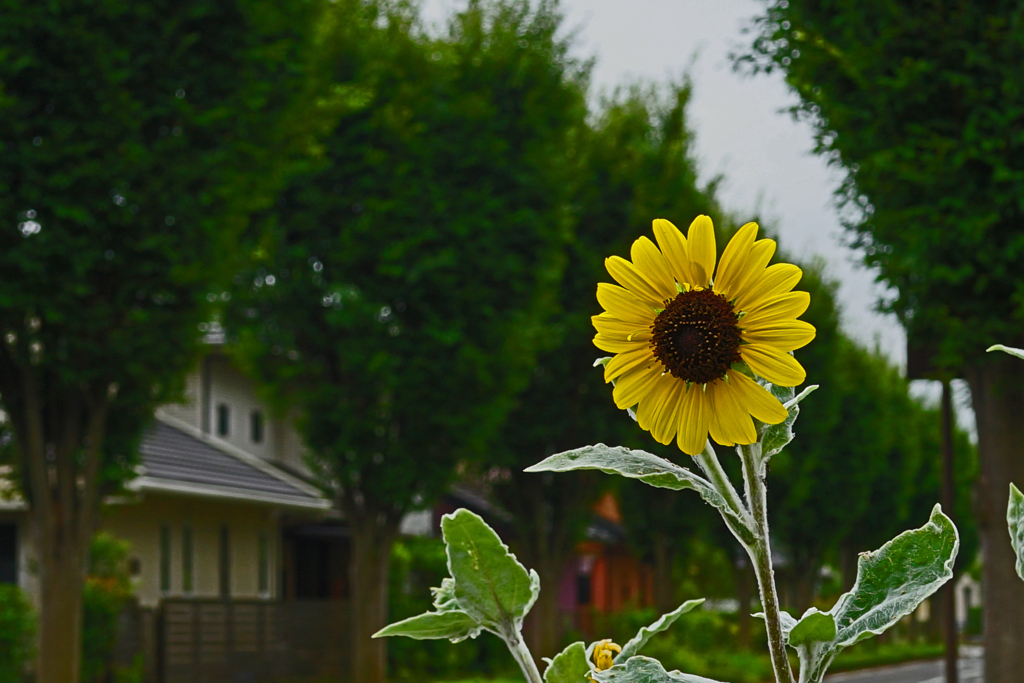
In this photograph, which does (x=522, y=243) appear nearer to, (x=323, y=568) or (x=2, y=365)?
(x=2, y=365)

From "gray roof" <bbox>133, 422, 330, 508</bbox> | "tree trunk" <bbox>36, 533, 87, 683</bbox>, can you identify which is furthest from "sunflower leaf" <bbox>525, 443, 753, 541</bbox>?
"gray roof" <bbox>133, 422, 330, 508</bbox>

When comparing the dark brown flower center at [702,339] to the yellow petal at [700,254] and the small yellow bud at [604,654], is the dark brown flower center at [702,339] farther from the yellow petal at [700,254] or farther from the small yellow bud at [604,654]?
the small yellow bud at [604,654]

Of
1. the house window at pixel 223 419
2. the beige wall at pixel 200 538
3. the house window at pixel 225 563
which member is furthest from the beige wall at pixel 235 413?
the house window at pixel 225 563

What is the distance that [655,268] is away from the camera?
115cm

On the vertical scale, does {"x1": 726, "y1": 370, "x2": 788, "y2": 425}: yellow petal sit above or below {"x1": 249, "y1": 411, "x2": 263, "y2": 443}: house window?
below

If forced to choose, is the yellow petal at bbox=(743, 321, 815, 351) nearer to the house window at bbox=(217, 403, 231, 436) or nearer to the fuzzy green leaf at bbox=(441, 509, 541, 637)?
the fuzzy green leaf at bbox=(441, 509, 541, 637)

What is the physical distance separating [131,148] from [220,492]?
1204cm

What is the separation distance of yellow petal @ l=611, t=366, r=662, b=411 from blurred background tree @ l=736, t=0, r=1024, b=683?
8470mm

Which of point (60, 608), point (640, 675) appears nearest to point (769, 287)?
point (640, 675)

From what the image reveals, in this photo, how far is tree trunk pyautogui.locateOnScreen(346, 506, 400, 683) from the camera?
17.3 metres

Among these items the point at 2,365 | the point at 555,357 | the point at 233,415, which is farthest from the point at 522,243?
the point at 233,415

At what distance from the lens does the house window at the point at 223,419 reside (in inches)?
1086

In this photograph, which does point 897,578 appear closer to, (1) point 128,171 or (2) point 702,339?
(2) point 702,339

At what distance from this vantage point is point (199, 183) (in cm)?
1184
